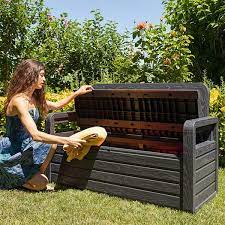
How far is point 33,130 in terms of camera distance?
14.9 feet

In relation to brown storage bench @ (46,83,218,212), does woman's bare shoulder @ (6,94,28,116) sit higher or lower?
higher

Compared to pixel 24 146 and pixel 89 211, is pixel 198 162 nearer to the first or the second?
pixel 89 211

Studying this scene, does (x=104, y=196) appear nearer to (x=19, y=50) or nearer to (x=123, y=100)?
(x=123, y=100)

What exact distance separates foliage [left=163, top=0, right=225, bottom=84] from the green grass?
5.05 meters

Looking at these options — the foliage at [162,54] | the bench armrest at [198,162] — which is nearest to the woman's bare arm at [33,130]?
the bench armrest at [198,162]

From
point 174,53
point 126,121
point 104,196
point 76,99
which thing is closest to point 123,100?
point 126,121

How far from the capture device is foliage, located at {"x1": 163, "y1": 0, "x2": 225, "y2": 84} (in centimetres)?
915

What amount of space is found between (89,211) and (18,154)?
1.14 m

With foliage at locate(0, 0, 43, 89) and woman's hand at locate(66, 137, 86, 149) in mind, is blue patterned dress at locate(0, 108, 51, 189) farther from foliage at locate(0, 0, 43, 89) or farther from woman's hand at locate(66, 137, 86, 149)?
foliage at locate(0, 0, 43, 89)

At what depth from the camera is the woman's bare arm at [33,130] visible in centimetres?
443

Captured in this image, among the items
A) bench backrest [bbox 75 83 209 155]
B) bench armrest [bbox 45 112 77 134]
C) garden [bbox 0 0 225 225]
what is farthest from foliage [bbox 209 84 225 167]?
bench armrest [bbox 45 112 77 134]

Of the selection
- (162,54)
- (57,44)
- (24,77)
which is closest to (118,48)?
(57,44)

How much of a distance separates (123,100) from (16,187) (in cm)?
153

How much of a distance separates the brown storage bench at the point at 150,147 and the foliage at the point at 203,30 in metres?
4.29
